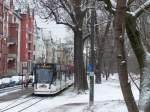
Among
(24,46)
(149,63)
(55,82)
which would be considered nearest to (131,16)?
(149,63)

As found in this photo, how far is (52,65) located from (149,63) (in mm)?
26448

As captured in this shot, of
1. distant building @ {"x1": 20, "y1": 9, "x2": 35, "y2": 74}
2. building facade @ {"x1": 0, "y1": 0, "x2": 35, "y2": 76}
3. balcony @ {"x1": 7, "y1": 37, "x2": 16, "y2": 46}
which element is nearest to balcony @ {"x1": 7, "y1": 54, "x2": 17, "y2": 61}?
building facade @ {"x1": 0, "y1": 0, "x2": 35, "y2": 76}

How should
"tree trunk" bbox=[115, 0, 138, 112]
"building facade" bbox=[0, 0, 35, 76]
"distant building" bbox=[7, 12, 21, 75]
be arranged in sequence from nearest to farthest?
"tree trunk" bbox=[115, 0, 138, 112] → "building facade" bbox=[0, 0, 35, 76] → "distant building" bbox=[7, 12, 21, 75]

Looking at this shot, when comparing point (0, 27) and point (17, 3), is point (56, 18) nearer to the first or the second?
point (17, 3)

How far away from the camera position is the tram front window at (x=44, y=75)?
1689 inches

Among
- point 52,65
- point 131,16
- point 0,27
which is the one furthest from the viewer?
point 0,27

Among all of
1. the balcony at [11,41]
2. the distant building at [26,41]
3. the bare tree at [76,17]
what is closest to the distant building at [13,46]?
the balcony at [11,41]

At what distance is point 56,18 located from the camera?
43.3 metres

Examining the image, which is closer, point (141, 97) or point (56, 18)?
point (141, 97)

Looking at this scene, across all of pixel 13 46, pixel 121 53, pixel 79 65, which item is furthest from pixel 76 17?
pixel 13 46

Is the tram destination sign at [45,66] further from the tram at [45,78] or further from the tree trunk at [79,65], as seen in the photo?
the tree trunk at [79,65]

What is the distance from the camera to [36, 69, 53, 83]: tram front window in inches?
1689

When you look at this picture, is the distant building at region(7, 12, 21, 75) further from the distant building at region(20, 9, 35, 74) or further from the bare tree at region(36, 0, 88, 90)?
the bare tree at region(36, 0, 88, 90)

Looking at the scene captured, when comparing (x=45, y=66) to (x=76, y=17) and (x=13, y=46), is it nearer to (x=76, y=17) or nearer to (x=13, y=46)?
(x=76, y=17)
